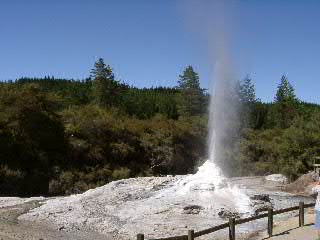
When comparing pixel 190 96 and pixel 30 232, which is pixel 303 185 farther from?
pixel 190 96

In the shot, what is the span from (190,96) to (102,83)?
663 inches

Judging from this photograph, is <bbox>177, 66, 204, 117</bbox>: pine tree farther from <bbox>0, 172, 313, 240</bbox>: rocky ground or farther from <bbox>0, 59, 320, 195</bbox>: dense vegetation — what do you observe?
<bbox>0, 172, 313, 240</bbox>: rocky ground

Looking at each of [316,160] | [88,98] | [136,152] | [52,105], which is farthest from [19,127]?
[88,98]

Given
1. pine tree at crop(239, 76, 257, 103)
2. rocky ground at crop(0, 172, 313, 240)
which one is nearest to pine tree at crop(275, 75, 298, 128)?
pine tree at crop(239, 76, 257, 103)

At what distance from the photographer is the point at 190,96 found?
96.5 m

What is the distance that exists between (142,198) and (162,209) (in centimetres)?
313

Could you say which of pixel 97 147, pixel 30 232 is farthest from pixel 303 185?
pixel 30 232

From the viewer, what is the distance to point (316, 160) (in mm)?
48219

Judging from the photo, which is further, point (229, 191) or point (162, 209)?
point (229, 191)

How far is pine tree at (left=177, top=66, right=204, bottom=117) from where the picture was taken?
316ft

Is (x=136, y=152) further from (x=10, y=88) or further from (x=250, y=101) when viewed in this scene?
(x=250, y=101)

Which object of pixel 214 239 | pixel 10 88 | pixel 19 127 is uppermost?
pixel 10 88

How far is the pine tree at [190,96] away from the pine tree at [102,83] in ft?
43.6

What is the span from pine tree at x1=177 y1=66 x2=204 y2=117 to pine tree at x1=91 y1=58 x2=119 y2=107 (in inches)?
523
